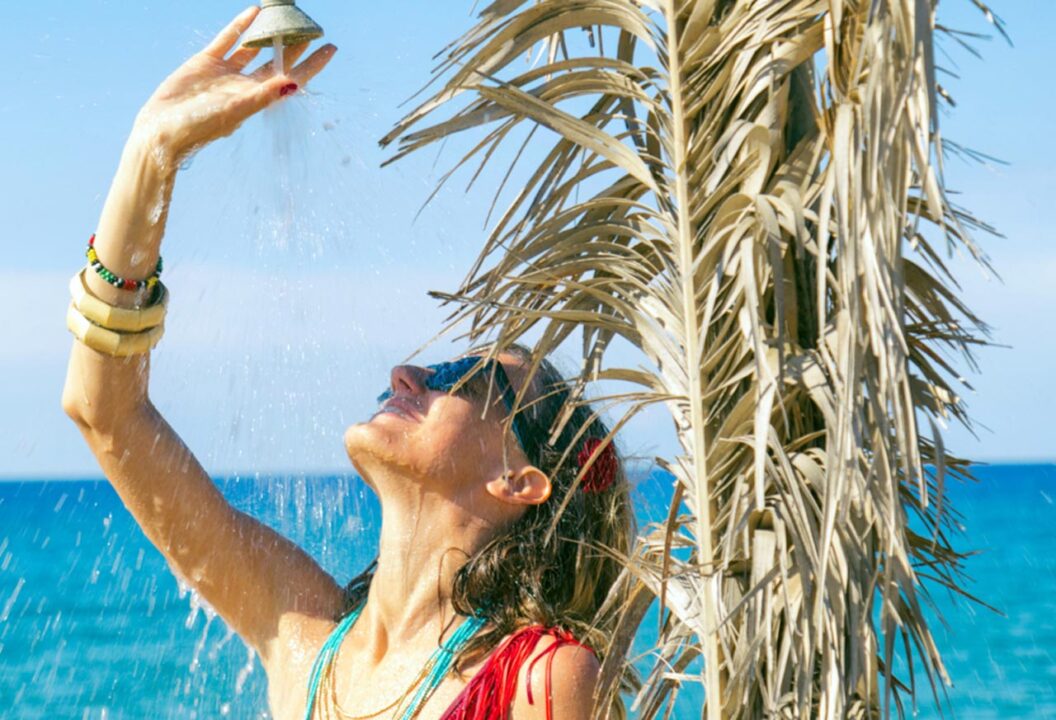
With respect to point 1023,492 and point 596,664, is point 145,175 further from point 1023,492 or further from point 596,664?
point 1023,492

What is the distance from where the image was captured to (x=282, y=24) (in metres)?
3.08

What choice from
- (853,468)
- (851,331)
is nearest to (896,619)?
(853,468)

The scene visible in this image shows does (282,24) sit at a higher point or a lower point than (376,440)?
higher

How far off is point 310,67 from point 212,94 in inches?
8.4

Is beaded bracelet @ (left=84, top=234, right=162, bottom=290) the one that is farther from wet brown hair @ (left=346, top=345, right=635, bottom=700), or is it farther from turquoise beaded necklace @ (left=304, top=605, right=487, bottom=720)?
turquoise beaded necklace @ (left=304, top=605, right=487, bottom=720)

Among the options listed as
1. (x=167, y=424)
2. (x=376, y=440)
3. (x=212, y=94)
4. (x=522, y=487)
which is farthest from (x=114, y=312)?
(x=522, y=487)

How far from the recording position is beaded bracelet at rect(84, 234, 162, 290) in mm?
3502

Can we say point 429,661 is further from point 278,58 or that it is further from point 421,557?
point 278,58

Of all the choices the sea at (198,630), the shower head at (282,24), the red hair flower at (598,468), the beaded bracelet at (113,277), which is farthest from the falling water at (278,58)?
the sea at (198,630)

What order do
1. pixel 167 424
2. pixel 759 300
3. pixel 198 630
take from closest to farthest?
pixel 759 300 < pixel 167 424 < pixel 198 630

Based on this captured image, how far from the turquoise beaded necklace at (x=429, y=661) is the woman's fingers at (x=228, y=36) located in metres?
1.34

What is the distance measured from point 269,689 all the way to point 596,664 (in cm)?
93

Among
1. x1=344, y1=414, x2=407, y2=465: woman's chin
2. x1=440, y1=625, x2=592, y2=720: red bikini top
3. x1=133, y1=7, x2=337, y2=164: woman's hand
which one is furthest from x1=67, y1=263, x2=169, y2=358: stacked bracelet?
x1=440, y1=625, x2=592, y2=720: red bikini top

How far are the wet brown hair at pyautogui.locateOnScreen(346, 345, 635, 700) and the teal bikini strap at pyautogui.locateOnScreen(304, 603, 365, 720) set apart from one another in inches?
4.5
